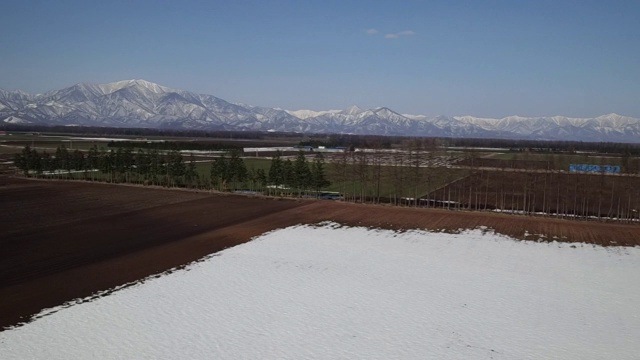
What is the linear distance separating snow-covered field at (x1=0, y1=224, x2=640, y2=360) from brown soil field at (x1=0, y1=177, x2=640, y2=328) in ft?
7.59

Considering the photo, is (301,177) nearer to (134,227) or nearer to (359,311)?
(134,227)

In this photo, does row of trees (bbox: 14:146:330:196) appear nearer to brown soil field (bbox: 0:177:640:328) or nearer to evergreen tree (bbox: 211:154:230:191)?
evergreen tree (bbox: 211:154:230:191)

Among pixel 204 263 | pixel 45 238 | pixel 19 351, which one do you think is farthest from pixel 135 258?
pixel 19 351

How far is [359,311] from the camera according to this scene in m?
17.5

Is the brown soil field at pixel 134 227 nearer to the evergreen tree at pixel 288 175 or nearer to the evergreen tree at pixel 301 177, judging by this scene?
the evergreen tree at pixel 301 177

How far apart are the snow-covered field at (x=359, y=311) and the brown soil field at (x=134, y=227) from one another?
7.59 feet

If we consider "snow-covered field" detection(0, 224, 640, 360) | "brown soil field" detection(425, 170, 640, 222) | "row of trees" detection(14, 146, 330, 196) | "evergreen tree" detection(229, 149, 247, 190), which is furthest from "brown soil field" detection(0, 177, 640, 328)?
"brown soil field" detection(425, 170, 640, 222)

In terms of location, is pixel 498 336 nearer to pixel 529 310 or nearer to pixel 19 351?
pixel 529 310

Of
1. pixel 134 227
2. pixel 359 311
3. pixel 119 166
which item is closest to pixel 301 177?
pixel 134 227

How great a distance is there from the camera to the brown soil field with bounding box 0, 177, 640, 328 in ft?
66.9

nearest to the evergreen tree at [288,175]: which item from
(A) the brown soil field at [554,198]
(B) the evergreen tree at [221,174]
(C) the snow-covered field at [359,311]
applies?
(B) the evergreen tree at [221,174]

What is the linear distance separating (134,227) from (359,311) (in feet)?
68.2

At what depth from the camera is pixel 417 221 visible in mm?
36906

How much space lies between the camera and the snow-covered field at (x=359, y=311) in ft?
47.3
